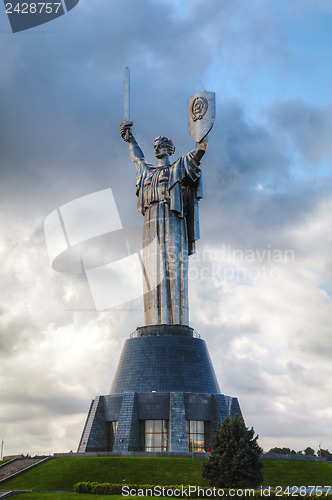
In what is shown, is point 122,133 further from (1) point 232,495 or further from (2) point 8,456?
(1) point 232,495

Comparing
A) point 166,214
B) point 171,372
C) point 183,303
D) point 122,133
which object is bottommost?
point 171,372

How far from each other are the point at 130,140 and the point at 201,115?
8.63m

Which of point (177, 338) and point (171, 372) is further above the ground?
point (177, 338)

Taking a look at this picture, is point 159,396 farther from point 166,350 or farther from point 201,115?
point 201,115

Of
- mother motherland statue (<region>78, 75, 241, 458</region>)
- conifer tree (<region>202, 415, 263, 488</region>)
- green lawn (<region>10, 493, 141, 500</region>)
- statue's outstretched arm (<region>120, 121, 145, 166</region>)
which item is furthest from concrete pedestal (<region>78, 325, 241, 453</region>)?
Result: statue's outstretched arm (<region>120, 121, 145, 166</region>)

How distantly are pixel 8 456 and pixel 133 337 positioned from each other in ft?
32.4

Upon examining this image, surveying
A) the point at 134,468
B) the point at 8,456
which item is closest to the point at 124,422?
the point at 134,468

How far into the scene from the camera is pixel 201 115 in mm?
32156

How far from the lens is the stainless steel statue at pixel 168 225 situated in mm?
33969

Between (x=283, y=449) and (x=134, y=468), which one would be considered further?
(x=283, y=449)

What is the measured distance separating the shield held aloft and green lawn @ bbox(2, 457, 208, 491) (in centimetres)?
1847

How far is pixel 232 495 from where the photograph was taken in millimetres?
19922

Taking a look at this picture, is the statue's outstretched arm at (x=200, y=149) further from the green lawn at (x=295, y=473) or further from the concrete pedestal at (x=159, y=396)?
the green lawn at (x=295, y=473)

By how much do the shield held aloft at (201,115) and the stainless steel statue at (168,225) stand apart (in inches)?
5.4
